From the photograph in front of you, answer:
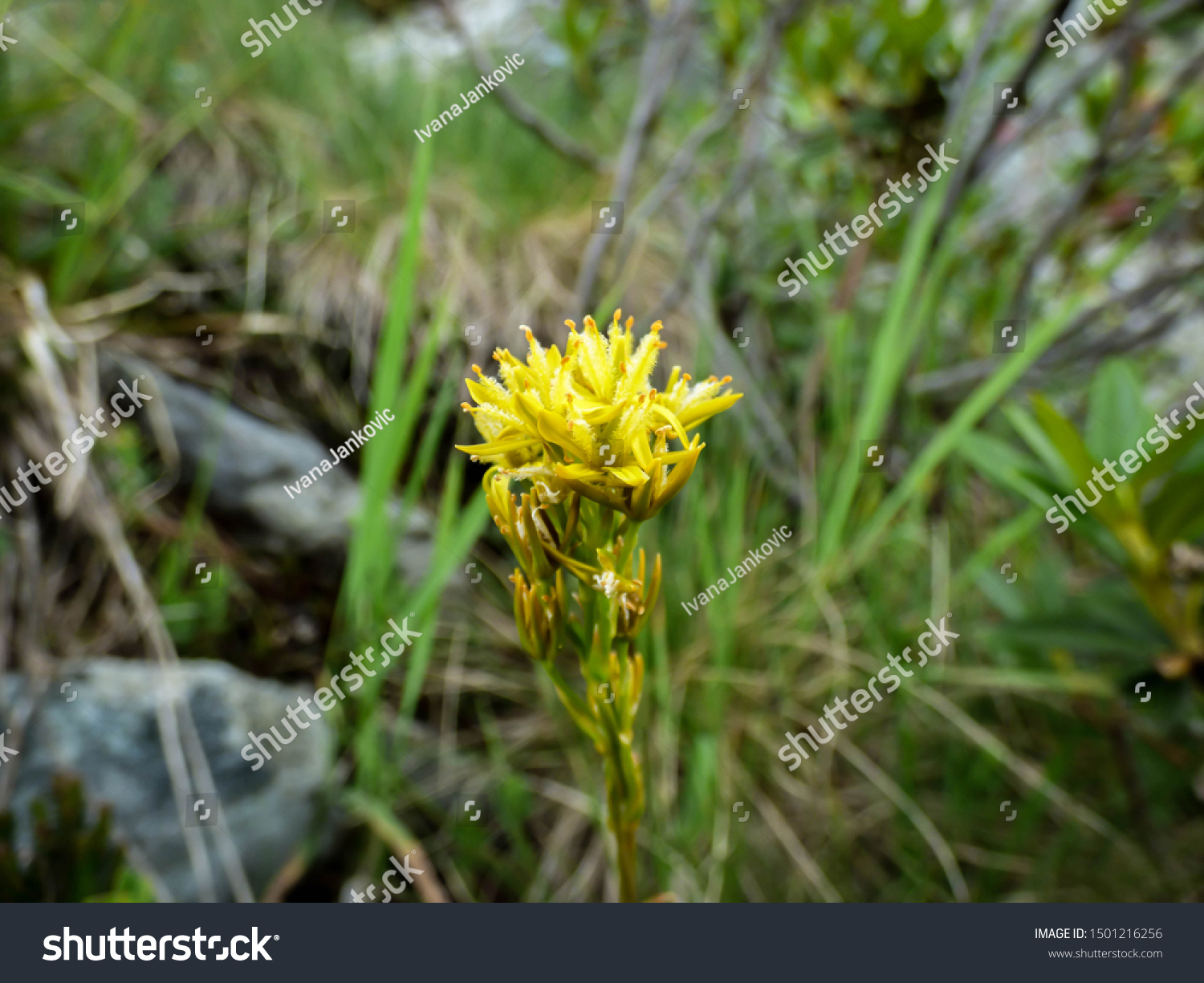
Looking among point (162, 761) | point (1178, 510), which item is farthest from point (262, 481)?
point (1178, 510)

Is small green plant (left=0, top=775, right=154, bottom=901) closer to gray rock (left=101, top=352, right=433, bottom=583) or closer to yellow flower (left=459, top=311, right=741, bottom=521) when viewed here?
gray rock (left=101, top=352, right=433, bottom=583)

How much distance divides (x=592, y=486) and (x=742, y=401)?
1.53 meters

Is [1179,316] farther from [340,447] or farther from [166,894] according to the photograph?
A: [166,894]

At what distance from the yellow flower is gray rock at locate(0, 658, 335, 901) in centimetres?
119

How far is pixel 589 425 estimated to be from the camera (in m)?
0.62

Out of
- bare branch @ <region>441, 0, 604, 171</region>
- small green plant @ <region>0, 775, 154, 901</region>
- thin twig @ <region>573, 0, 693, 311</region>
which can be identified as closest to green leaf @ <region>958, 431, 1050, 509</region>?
thin twig @ <region>573, 0, 693, 311</region>

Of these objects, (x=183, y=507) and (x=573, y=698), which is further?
(x=183, y=507)

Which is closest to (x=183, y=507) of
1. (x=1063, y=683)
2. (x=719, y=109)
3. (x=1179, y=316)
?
(x=719, y=109)

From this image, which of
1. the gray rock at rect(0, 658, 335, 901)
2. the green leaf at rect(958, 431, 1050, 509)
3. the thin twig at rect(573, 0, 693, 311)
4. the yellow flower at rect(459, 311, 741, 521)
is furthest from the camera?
the thin twig at rect(573, 0, 693, 311)

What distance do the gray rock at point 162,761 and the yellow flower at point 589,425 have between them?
1191mm

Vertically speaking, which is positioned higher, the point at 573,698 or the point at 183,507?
the point at 183,507

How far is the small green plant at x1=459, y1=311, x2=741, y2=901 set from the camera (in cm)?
62

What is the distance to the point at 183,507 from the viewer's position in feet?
6.68

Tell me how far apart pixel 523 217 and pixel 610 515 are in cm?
228
